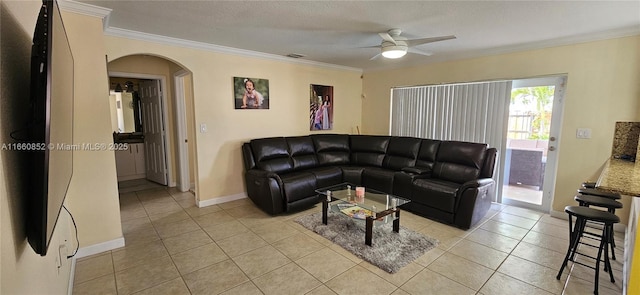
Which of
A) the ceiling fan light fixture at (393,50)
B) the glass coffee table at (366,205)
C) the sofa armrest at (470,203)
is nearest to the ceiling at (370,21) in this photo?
the ceiling fan light fixture at (393,50)

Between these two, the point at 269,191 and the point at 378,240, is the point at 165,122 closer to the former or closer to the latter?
the point at 269,191

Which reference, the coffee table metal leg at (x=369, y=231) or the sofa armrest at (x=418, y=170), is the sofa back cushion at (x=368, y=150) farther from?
the coffee table metal leg at (x=369, y=231)

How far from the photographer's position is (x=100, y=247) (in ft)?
8.87

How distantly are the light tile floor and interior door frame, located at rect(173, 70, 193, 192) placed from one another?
1.25 metres

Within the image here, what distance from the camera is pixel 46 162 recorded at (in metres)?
0.88

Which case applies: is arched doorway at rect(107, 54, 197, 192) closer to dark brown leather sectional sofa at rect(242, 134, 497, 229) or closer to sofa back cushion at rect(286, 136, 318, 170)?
dark brown leather sectional sofa at rect(242, 134, 497, 229)

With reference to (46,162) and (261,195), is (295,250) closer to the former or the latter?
(261,195)

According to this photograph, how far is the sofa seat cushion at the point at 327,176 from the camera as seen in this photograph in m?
3.98

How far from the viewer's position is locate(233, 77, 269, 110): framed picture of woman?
4.10m

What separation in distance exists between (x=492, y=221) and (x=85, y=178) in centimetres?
448

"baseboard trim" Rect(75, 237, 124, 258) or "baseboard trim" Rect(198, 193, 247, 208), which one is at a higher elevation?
"baseboard trim" Rect(198, 193, 247, 208)

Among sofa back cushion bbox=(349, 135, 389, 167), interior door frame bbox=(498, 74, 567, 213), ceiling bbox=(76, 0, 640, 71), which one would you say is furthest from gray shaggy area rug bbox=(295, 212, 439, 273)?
ceiling bbox=(76, 0, 640, 71)

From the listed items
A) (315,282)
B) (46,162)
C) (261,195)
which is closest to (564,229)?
(315,282)

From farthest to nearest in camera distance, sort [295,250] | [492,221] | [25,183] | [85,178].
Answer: [492,221] → [295,250] → [85,178] → [25,183]
